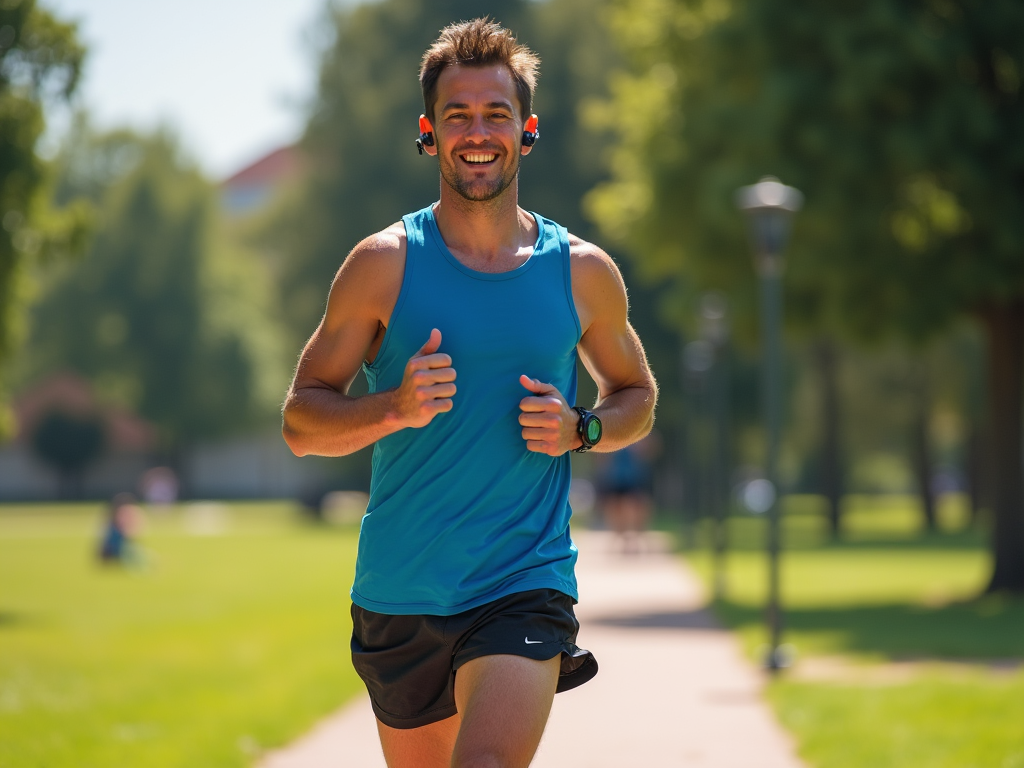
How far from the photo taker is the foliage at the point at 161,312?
6931 cm

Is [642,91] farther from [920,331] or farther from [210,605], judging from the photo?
[210,605]

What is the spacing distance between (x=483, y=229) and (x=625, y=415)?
63cm

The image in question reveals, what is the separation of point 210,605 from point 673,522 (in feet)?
105

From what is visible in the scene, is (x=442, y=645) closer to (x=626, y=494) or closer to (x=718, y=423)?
(x=718, y=423)

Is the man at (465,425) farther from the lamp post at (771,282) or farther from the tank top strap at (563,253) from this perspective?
the lamp post at (771,282)

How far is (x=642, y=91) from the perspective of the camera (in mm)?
20797

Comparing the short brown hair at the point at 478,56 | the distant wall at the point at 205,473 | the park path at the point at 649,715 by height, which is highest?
the short brown hair at the point at 478,56

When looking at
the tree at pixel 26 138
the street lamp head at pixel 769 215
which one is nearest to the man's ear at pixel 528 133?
the street lamp head at pixel 769 215

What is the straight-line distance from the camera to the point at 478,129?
398 centimetres

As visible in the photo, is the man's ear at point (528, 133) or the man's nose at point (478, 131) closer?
the man's nose at point (478, 131)

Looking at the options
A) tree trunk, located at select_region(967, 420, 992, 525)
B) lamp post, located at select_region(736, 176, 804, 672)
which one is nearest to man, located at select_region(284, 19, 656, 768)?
lamp post, located at select_region(736, 176, 804, 672)

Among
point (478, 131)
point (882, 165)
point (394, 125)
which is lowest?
point (478, 131)

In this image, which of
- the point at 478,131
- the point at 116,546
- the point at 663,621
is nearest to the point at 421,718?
the point at 478,131

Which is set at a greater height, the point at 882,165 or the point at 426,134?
the point at 882,165
